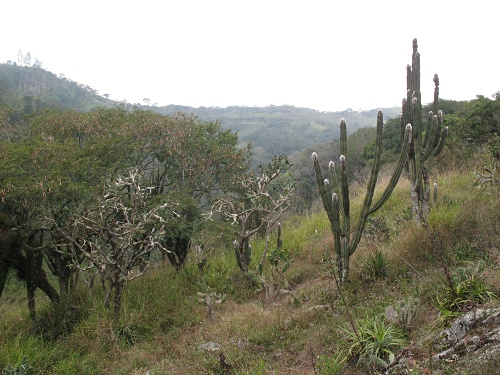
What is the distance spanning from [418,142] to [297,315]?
325 cm

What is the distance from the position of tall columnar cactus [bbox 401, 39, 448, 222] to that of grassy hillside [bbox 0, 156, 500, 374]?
313mm

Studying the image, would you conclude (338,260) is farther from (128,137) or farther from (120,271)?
(128,137)

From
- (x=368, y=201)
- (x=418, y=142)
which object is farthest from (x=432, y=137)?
(x=368, y=201)

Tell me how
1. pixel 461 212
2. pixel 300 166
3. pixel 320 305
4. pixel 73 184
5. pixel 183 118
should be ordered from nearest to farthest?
pixel 320 305 < pixel 461 212 < pixel 73 184 < pixel 183 118 < pixel 300 166

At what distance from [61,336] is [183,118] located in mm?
6943

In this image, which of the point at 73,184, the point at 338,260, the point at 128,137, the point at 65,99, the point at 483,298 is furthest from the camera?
the point at 65,99

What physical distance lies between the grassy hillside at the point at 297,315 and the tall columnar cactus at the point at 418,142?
0.31 m

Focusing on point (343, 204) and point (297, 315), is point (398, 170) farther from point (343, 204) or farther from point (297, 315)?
point (297, 315)

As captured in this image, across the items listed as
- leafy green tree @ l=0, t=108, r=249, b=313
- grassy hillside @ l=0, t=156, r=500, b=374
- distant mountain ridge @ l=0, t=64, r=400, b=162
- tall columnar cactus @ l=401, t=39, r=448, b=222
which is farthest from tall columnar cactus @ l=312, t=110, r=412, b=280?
distant mountain ridge @ l=0, t=64, r=400, b=162

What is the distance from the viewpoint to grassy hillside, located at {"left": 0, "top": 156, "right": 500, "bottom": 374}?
3.58 m

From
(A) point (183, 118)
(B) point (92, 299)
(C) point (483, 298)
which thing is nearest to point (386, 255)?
(C) point (483, 298)

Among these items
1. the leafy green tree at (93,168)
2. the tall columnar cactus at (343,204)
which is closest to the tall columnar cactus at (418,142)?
the tall columnar cactus at (343,204)

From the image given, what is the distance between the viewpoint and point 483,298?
11.1 ft

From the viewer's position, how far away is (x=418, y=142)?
5.84 m
